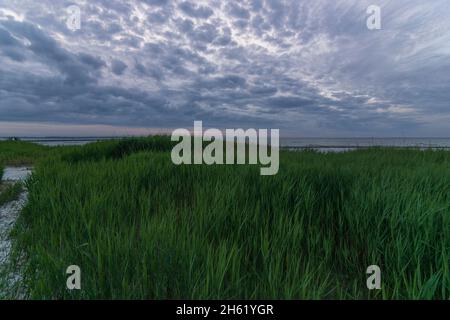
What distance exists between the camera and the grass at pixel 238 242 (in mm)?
1415

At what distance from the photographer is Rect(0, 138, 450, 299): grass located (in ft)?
4.64

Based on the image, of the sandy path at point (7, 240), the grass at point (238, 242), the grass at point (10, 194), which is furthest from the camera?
the grass at point (10, 194)

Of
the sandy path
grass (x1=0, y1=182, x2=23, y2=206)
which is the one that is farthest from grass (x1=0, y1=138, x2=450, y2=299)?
grass (x1=0, y1=182, x2=23, y2=206)

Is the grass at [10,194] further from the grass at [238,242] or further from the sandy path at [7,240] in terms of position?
the grass at [238,242]

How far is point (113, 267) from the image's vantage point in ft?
4.94

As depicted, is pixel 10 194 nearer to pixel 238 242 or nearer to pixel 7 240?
pixel 7 240

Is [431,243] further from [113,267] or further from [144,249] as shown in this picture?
[113,267]

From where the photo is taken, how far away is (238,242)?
193 centimetres

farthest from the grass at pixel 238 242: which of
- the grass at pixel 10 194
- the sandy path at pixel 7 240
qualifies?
the grass at pixel 10 194

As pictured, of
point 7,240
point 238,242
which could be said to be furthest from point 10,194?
point 238,242

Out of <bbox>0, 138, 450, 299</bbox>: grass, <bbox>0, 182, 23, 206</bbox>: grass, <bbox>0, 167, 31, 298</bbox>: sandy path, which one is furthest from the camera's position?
<bbox>0, 182, 23, 206</bbox>: grass

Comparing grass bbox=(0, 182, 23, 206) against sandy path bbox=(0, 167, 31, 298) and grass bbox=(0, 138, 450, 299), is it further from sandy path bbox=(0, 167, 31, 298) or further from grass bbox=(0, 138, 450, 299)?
grass bbox=(0, 138, 450, 299)
